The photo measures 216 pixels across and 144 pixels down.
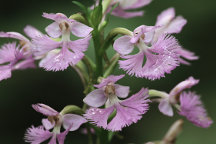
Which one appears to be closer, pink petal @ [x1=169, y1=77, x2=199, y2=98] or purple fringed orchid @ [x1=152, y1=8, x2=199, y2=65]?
pink petal @ [x1=169, y1=77, x2=199, y2=98]

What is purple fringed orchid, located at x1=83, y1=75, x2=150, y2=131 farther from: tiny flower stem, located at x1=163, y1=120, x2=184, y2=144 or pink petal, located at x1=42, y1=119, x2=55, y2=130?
tiny flower stem, located at x1=163, y1=120, x2=184, y2=144

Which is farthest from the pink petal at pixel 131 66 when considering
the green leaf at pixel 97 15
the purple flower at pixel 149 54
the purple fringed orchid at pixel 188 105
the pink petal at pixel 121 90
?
the purple fringed orchid at pixel 188 105

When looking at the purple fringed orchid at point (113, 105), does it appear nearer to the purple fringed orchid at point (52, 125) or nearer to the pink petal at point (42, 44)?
the purple fringed orchid at point (52, 125)

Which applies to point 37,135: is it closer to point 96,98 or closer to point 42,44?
point 96,98

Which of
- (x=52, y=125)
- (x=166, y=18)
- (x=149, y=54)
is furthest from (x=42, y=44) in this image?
(x=166, y=18)

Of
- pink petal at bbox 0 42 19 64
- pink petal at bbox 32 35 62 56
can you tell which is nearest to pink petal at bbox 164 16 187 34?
pink petal at bbox 32 35 62 56

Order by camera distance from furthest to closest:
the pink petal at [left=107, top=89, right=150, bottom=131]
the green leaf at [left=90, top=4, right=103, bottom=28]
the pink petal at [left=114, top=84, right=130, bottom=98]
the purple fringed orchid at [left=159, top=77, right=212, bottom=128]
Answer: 1. the purple fringed orchid at [left=159, top=77, right=212, bottom=128]
2. the green leaf at [left=90, top=4, right=103, bottom=28]
3. the pink petal at [left=114, top=84, right=130, bottom=98]
4. the pink petal at [left=107, top=89, right=150, bottom=131]

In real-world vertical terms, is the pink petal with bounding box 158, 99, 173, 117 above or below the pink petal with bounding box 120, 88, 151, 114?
below

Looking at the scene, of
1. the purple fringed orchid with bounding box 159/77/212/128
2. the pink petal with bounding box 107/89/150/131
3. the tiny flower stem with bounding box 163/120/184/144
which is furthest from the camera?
the tiny flower stem with bounding box 163/120/184/144
